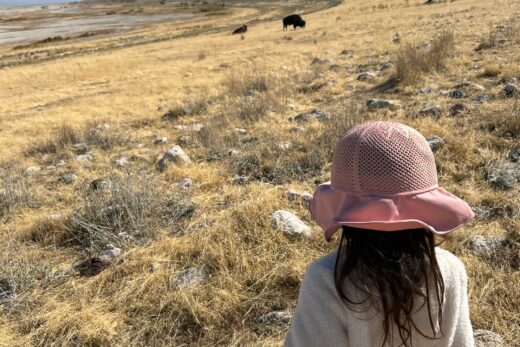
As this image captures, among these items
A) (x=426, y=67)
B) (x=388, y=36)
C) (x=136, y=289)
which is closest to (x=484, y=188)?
(x=136, y=289)

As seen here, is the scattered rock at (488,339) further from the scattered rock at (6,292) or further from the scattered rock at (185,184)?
the scattered rock at (185,184)

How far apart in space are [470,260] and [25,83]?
19.9 metres

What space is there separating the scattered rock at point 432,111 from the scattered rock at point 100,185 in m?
3.95

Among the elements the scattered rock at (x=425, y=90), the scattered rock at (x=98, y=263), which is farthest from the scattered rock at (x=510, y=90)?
the scattered rock at (x=98, y=263)

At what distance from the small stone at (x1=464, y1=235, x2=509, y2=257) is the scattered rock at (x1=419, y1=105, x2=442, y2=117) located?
3.00 m

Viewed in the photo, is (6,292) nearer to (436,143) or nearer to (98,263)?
(98,263)

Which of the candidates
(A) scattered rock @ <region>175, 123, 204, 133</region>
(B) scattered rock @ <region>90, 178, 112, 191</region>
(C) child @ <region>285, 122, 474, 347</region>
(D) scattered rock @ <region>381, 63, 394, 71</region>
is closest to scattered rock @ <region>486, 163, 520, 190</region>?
(C) child @ <region>285, 122, 474, 347</region>

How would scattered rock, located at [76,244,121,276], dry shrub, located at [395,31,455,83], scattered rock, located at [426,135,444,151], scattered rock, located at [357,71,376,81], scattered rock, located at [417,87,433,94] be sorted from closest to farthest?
scattered rock, located at [76,244,121,276] → scattered rock, located at [426,135,444,151] → scattered rock, located at [417,87,433,94] → dry shrub, located at [395,31,455,83] → scattered rock, located at [357,71,376,81]

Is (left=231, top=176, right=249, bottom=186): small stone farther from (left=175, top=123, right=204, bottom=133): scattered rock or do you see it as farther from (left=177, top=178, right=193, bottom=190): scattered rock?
(left=175, top=123, right=204, bottom=133): scattered rock

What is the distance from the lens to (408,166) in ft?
3.93

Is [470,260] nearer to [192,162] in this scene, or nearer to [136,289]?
[136,289]

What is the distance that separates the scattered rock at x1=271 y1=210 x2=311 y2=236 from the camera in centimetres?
353

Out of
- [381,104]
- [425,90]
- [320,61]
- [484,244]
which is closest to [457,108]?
[381,104]

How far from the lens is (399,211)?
1.20 m
